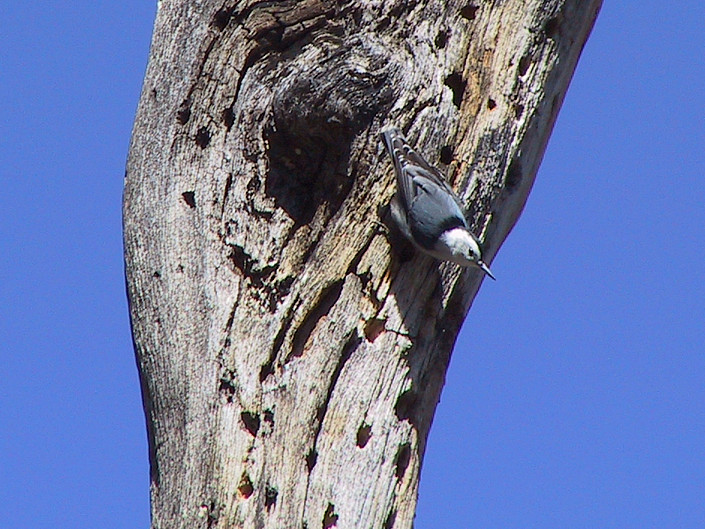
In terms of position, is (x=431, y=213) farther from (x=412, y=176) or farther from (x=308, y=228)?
(x=308, y=228)

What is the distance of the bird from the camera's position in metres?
3.12

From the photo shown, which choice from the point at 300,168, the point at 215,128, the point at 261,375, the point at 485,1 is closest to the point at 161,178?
the point at 215,128

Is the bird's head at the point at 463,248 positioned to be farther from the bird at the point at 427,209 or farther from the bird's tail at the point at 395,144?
the bird's tail at the point at 395,144

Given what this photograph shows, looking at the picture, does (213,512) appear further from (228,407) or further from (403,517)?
(403,517)

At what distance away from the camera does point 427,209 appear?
3197mm

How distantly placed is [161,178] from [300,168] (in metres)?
0.45

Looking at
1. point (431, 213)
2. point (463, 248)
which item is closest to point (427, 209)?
point (431, 213)

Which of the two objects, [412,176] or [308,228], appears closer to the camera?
[412,176]

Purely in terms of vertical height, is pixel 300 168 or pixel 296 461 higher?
pixel 300 168

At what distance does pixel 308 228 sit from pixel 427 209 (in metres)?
0.39

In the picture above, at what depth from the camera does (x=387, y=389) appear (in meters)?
3.08

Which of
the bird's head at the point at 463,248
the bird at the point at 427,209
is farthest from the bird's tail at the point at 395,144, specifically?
the bird's head at the point at 463,248

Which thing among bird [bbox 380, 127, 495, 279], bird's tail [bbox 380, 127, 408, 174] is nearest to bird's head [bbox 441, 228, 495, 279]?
bird [bbox 380, 127, 495, 279]

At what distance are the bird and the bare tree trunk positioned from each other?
0.21ft
